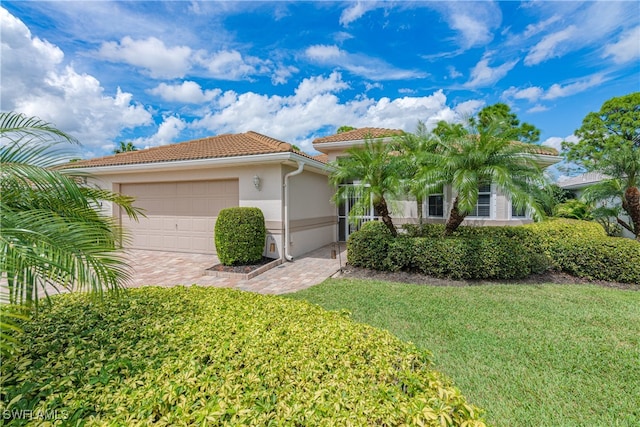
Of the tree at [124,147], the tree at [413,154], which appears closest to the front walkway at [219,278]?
the tree at [413,154]

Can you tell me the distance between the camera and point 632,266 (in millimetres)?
7391

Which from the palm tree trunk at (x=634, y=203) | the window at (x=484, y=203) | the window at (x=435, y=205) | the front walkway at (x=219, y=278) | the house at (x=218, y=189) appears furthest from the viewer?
the window at (x=435, y=205)

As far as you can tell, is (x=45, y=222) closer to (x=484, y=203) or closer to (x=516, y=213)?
(x=484, y=203)

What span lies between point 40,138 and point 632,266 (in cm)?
1252

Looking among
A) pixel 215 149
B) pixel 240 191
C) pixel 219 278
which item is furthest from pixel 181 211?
pixel 219 278

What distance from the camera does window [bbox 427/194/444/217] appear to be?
40.3 ft

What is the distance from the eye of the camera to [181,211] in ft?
36.8

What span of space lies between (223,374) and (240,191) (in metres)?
8.64

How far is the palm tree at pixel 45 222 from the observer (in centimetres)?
197

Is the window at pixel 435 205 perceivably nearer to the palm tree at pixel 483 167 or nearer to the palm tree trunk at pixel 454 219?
the palm tree trunk at pixel 454 219

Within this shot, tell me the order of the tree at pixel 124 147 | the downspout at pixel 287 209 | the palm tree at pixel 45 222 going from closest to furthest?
the palm tree at pixel 45 222 < the downspout at pixel 287 209 < the tree at pixel 124 147

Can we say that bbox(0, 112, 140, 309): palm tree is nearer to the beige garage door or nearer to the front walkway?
the front walkway

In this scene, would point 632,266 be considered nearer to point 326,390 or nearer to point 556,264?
point 556,264

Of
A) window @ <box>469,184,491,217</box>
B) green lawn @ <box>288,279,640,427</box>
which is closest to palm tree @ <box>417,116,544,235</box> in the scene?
green lawn @ <box>288,279,640,427</box>
